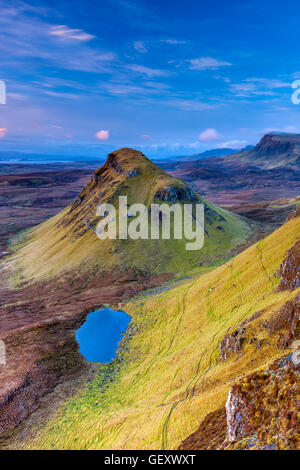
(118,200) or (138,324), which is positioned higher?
(118,200)

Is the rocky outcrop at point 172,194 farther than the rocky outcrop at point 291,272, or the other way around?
the rocky outcrop at point 172,194

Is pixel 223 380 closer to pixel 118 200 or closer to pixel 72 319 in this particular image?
pixel 72 319

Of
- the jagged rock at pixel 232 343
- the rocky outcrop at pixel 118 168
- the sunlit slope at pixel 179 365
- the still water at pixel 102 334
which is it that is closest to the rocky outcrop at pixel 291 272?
the sunlit slope at pixel 179 365

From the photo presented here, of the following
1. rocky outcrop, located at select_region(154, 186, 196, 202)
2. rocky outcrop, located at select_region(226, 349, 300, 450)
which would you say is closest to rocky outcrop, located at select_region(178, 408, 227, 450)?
rocky outcrop, located at select_region(226, 349, 300, 450)

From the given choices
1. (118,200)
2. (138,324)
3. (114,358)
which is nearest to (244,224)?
(118,200)

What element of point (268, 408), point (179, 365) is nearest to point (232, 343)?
point (179, 365)

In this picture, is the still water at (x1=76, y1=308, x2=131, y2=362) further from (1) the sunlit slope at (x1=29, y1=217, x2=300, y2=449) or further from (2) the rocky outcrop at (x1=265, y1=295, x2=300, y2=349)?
(2) the rocky outcrop at (x1=265, y1=295, x2=300, y2=349)

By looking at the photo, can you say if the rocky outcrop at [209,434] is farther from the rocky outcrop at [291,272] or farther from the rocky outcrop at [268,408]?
the rocky outcrop at [291,272]
